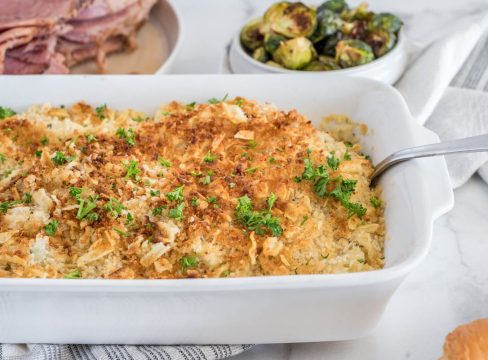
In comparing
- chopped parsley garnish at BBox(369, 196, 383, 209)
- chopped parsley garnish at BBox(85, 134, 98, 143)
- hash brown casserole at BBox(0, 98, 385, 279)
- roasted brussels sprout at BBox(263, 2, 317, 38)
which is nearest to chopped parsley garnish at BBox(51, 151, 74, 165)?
hash brown casserole at BBox(0, 98, 385, 279)

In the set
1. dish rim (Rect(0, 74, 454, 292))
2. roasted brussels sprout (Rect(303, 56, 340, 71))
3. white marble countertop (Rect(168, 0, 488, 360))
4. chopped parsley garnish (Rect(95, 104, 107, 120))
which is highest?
dish rim (Rect(0, 74, 454, 292))

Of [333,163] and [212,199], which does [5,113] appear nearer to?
[212,199]

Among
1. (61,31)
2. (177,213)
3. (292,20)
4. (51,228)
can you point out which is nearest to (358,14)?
(292,20)

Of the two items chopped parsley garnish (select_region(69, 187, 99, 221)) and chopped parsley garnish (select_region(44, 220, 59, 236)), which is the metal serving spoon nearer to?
chopped parsley garnish (select_region(69, 187, 99, 221))

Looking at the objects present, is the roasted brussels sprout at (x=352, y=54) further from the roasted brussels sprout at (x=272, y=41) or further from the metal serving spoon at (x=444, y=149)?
the metal serving spoon at (x=444, y=149)

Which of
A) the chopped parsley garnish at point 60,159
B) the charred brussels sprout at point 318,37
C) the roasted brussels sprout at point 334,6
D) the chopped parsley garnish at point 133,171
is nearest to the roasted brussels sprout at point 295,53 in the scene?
the charred brussels sprout at point 318,37
